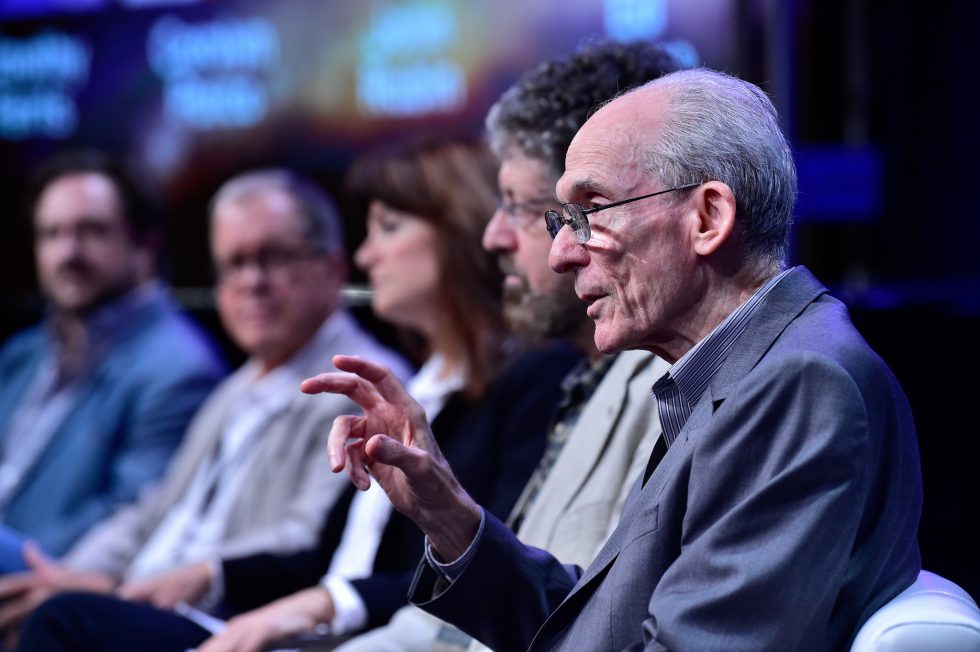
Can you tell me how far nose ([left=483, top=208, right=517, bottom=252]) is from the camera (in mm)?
2318

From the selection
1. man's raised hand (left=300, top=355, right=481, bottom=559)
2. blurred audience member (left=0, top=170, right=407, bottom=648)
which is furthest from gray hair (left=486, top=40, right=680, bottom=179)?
blurred audience member (left=0, top=170, right=407, bottom=648)

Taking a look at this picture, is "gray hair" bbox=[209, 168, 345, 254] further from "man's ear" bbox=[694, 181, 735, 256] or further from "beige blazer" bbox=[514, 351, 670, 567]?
"man's ear" bbox=[694, 181, 735, 256]

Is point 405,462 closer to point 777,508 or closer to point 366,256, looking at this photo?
point 777,508

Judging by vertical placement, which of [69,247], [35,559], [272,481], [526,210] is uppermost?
[526,210]

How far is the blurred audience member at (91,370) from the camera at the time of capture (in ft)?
12.1

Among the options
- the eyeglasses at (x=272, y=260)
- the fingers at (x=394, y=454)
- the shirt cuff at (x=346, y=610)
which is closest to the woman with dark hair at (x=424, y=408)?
the shirt cuff at (x=346, y=610)

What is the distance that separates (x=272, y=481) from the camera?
10.00 feet

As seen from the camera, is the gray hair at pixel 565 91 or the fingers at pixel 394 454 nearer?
the fingers at pixel 394 454

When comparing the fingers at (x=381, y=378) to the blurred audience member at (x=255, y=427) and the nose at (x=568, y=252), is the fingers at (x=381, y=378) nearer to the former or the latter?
the nose at (x=568, y=252)

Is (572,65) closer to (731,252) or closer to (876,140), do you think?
(731,252)

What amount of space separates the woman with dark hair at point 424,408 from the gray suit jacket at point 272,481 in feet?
0.31

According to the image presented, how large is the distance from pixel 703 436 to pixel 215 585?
1.65m

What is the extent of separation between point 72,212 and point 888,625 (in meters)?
3.48

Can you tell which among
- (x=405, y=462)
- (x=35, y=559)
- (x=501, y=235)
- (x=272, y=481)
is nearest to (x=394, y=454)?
(x=405, y=462)
